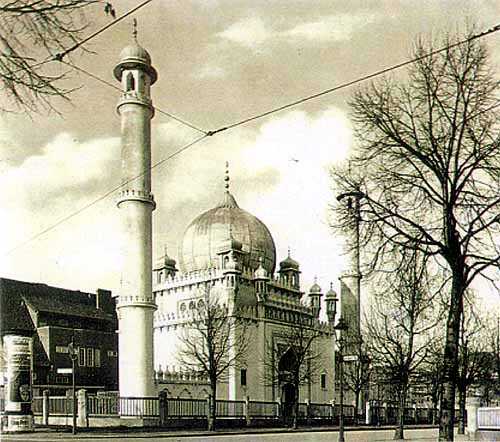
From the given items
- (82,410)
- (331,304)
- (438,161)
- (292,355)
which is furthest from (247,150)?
(331,304)

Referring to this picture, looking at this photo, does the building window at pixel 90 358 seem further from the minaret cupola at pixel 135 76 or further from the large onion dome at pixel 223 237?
the minaret cupola at pixel 135 76

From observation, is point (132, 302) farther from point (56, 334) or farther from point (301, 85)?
point (301, 85)

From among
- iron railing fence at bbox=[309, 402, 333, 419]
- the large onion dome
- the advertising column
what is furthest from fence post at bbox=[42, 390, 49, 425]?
iron railing fence at bbox=[309, 402, 333, 419]

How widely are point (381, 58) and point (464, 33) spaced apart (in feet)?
4.84

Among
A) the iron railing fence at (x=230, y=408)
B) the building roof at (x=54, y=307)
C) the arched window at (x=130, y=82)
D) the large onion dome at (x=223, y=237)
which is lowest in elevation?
the iron railing fence at (x=230, y=408)

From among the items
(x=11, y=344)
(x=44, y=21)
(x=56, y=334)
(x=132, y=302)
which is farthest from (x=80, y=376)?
(x=44, y=21)

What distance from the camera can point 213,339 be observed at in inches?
1218

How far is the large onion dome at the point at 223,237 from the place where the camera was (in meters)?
38.4

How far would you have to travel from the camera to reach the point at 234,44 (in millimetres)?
11609

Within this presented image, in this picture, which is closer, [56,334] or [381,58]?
[381,58]

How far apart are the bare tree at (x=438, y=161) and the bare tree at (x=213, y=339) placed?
16789mm

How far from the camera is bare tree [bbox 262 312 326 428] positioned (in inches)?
1448

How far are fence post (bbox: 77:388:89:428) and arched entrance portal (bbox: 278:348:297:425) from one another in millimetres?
13448

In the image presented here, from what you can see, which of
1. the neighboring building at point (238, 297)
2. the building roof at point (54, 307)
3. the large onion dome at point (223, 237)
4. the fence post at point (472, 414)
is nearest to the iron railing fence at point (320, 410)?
the neighboring building at point (238, 297)
